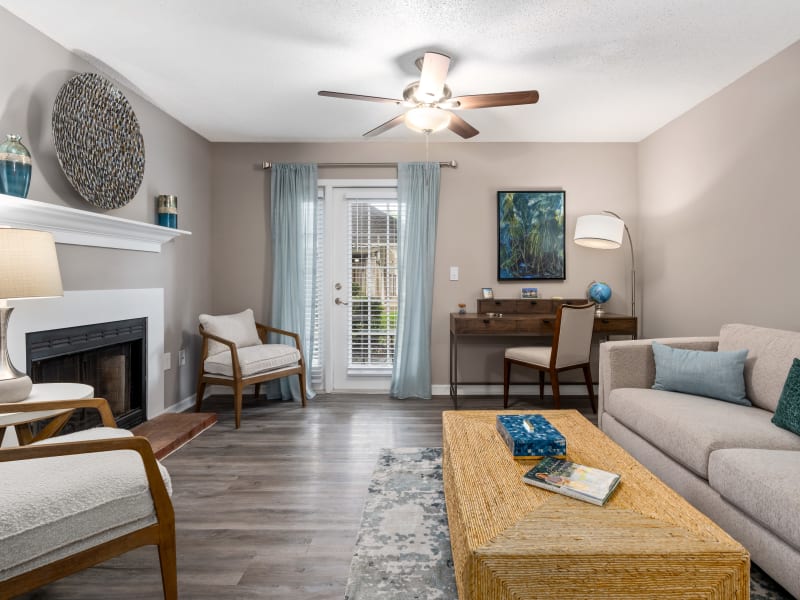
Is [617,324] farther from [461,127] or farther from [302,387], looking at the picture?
[302,387]

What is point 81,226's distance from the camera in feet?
8.55

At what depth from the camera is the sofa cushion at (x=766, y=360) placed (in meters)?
2.20

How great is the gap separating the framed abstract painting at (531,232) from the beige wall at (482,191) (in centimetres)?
8

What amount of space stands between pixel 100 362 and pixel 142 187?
1285 mm

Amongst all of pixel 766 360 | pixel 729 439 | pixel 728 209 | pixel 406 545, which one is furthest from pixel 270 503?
pixel 728 209

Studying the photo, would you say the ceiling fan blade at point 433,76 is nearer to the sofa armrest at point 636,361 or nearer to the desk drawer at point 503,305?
the sofa armrest at point 636,361

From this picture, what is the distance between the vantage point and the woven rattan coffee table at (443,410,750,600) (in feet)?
3.63

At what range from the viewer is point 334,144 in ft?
14.3

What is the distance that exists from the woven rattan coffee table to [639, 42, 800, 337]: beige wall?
2.11 m

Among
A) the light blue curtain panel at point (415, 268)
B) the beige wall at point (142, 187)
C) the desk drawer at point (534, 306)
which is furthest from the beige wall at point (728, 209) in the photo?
the beige wall at point (142, 187)

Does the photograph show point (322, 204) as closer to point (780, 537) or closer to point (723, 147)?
point (723, 147)

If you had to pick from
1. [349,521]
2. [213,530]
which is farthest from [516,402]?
[213,530]

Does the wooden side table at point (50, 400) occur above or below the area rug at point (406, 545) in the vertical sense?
above

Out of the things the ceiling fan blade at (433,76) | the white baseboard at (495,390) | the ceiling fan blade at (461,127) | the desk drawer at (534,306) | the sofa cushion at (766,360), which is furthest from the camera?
the white baseboard at (495,390)
